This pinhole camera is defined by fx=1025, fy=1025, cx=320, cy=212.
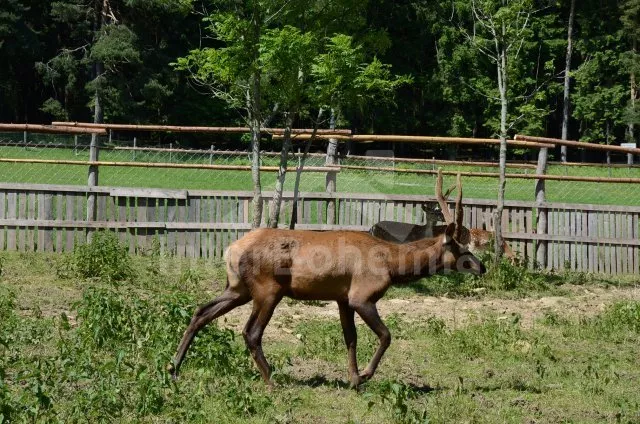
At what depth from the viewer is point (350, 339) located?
8.54m

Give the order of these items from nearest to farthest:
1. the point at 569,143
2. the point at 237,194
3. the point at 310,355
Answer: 1. the point at 310,355
2. the point at 237,194
3. the point at 569,143

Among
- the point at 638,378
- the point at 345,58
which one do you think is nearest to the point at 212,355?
the point at 638,378

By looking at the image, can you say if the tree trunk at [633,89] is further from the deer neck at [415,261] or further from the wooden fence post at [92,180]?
the deer neck at [415,261]

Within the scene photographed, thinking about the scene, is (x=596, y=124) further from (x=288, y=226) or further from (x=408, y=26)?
(x=288, y=226)

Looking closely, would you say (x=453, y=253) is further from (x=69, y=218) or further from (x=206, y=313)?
(x=69, y=218)

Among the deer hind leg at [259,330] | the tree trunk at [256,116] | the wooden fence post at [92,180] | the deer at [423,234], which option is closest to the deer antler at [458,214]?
the deer hind leg at [259,330]

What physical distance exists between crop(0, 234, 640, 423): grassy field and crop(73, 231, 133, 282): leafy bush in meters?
0.02

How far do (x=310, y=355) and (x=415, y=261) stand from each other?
149 cm

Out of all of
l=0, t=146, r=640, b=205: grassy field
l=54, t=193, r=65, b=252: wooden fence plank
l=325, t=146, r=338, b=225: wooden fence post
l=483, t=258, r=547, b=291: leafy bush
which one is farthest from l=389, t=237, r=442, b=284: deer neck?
l=0, t=146, r=640, b=205: grassy field

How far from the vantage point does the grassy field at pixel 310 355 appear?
7.14 m

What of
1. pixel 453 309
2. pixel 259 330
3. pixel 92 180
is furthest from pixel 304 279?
pixel 92 180

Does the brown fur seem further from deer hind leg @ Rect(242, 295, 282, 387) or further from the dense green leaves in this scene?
the dense green leaves

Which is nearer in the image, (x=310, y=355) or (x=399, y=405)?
(x=399, y=405)

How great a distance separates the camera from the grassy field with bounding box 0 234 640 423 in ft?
23.4
